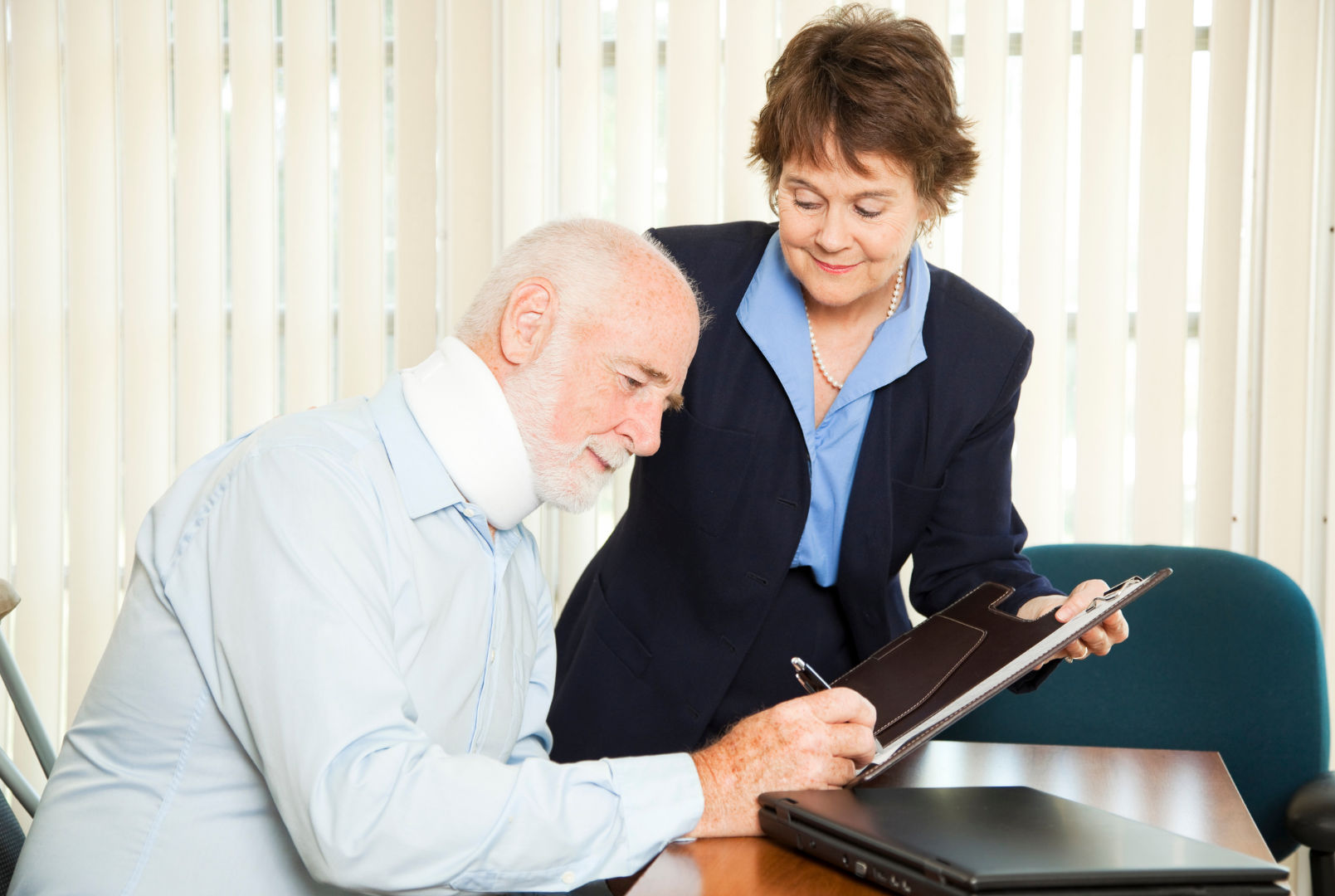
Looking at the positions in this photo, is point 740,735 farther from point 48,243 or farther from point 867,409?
point 48,243

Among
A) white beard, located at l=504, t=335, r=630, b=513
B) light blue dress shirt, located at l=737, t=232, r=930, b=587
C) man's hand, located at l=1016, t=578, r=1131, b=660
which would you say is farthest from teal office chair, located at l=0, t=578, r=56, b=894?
man's hand, located at l=1016, t=578, r=1131, b=660

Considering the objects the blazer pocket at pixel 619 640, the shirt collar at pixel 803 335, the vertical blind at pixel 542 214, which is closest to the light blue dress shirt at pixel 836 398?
the shirt collar at pixel 803 335

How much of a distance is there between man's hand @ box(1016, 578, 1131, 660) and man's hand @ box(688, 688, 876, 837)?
326 millimetres

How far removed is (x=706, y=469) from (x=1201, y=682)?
41.4 inches

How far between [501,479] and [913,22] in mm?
960

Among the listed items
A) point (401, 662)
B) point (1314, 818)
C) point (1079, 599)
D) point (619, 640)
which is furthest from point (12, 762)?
point (1314, 818)

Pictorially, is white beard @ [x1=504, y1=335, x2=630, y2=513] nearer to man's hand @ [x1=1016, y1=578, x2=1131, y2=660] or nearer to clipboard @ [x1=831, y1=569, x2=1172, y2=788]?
clipboard @ [x1=831, y1=569, x2=1172, y2=788]

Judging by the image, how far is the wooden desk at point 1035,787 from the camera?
39.3 inches

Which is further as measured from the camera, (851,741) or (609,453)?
(609,453)

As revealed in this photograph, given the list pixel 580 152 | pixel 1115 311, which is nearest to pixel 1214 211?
pixel 1115 311

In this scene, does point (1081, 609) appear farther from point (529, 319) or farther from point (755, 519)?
point (529, 319)

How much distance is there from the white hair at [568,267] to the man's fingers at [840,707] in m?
0.49

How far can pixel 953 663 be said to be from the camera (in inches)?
50.5

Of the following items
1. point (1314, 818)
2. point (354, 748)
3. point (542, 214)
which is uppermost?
point (542, 214)
